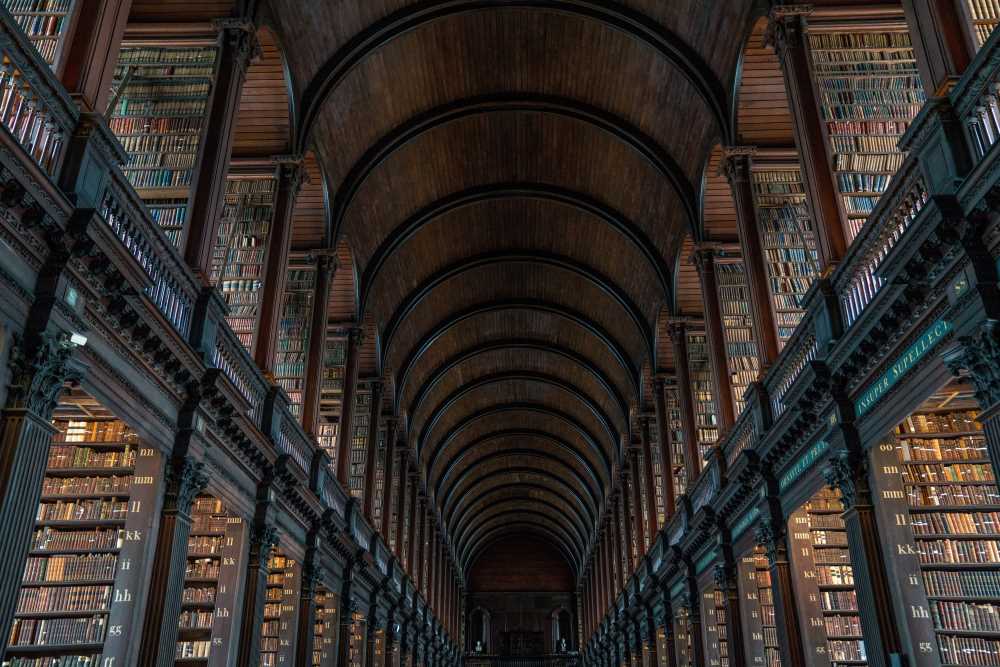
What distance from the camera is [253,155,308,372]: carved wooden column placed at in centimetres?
1163

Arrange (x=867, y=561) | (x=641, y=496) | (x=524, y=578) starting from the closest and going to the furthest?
(x=867, y=561), (x=641, y=496), (x=524, y=578)

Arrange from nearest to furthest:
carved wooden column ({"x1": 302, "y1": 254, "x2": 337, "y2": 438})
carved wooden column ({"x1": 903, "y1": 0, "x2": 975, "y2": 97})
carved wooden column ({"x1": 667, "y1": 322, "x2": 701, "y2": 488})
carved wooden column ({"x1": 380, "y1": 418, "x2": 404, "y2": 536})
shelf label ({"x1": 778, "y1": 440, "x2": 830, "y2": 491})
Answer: carved wooden column ({"x1": 903, "y1": 0, "x2": 975, "y2": 97})
shelf label ({"x1": 778, "y1": 440, "x2": 830, "y2": 491})
carved wooden column ({"x1": 302, "y1": 254, "x2": 337, "y2": 438})
carved wooden column ({"x1": 667, "y1": 322, "x2": 701, "y2": 488})
carved wooden column ({"x1": 380, "y1": 418, "x2": 404, "y2": 536})

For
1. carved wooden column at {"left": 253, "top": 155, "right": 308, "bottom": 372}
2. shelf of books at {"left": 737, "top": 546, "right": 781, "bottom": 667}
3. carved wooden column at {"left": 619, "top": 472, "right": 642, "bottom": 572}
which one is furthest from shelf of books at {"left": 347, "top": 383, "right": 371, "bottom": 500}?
shelf of books at {"left": 737, "top": 546, "right": 781, "bottom": 667}

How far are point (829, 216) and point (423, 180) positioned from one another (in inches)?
469

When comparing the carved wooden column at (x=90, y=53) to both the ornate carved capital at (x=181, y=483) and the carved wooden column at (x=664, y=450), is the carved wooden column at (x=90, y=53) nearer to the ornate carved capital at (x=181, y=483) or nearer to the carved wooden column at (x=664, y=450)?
the ornate carved capital at (x=181, y=483)

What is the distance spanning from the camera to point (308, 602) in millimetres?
12820

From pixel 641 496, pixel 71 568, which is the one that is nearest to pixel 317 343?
pixel 71 568

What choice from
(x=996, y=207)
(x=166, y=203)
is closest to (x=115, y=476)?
(x=166, y=203)

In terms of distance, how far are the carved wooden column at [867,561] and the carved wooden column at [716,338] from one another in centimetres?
546

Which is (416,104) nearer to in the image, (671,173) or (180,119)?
(671,173)

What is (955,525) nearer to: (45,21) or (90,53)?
(90,53)

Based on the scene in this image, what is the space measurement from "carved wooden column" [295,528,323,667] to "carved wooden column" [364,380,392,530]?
511 centimetres

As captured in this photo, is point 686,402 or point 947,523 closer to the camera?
point 947,523

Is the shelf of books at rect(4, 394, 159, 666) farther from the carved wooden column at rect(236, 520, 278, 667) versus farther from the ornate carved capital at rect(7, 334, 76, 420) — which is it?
the ornate carved capital at rect(7, 334, 76, 420)
